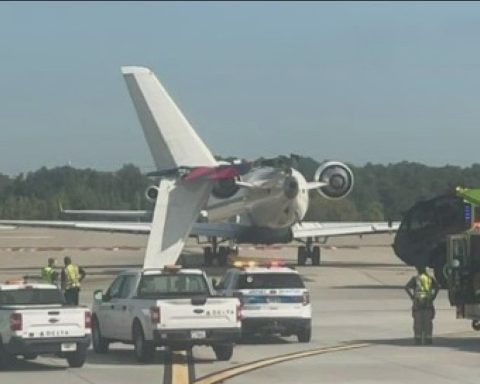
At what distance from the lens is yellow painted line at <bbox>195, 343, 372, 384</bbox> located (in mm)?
17953

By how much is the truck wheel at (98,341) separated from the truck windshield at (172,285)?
210cm

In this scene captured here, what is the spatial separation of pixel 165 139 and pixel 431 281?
18.1 meters

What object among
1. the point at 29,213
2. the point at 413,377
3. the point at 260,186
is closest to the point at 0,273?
the point at 260,186

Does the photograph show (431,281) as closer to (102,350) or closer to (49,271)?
(102,350)

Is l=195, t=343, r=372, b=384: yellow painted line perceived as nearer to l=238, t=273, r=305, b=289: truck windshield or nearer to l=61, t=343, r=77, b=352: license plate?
l=238, t=273, r=305, b=289: truck windshield

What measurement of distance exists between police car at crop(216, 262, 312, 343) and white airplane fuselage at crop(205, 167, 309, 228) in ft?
81.6

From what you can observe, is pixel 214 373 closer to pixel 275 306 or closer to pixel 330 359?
pixel 330 359

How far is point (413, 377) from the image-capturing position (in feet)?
59.2

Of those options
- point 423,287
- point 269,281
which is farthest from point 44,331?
point 423,287

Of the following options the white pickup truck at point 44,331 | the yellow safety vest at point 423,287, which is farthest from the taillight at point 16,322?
the yellow safety vest at point 423,287

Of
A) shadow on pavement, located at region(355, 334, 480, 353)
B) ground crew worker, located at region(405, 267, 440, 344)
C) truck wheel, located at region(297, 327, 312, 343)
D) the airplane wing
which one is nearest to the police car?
truck wheel, located at region(297, 327, 312, 343)

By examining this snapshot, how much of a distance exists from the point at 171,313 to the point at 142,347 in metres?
0.92

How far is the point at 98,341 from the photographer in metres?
23.0

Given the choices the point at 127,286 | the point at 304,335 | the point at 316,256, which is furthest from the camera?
the point at 316,256
